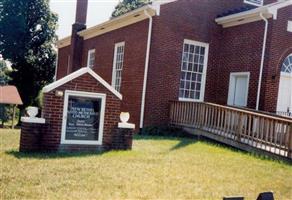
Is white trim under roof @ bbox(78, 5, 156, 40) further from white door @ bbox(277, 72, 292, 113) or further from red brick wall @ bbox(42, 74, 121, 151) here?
red brick wall @ bbox(42, 74, 121, 151)

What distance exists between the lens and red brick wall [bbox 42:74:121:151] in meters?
10.2

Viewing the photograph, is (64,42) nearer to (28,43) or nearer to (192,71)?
(28,43)

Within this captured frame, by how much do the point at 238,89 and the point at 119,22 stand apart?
6.42 metres

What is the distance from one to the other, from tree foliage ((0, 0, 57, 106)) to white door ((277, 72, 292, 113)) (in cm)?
2451

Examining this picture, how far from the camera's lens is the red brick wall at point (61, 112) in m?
10.2

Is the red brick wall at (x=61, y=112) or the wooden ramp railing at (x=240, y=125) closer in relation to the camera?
the red brick wall at (x=61, y=112)

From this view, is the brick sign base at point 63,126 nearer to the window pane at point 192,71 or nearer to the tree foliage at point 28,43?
the window pane at point 192,71

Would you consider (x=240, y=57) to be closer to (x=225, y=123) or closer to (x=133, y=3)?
(x=225, y=123)

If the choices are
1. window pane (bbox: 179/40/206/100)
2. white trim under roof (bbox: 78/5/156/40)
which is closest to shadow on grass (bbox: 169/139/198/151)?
window pane (bbox: 179/40/206/100)

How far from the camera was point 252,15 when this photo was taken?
1641cm

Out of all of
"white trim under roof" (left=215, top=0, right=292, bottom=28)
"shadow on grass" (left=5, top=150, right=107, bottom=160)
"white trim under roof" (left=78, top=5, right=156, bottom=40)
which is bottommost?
"shadow on grass" (left=5, top=150, right=107, bottom=160)

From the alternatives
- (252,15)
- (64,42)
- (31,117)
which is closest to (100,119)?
(31,117)

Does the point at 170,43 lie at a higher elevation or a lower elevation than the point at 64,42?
lower

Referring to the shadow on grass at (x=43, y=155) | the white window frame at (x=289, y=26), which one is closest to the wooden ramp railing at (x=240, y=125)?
the shadow on grass at (x=43, y=155)
